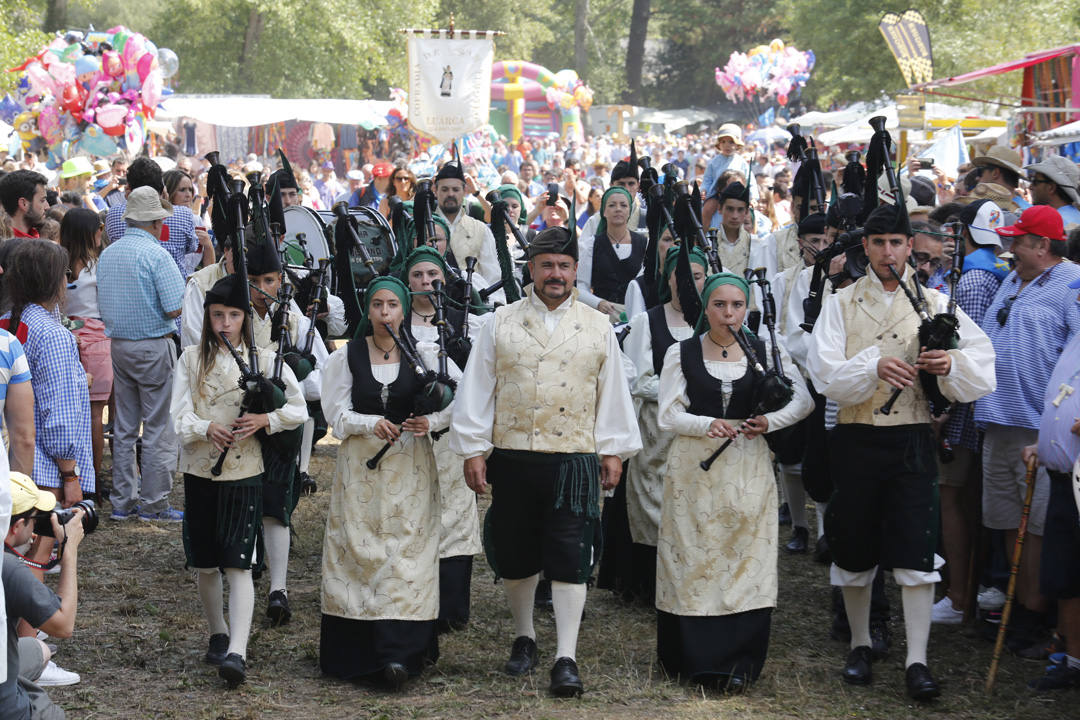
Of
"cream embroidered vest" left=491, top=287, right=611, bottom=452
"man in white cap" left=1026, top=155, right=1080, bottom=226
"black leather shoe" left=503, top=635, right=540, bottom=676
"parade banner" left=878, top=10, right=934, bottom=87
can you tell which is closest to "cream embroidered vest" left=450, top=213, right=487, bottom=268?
"cream embroidered vest" left=491, top=287, right=611, bottom=452

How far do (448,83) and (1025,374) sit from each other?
11417mm

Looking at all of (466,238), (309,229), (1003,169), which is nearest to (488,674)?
(466,238)

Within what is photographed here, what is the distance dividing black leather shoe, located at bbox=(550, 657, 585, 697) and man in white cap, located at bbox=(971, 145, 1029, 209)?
4.20 meters

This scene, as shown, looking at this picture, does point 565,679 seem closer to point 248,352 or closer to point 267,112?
point 248,352

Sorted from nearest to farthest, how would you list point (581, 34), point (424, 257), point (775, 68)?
point (424, 257), point (775, 68), point (581, 34)

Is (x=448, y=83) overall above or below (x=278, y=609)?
above

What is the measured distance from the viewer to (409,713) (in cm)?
504

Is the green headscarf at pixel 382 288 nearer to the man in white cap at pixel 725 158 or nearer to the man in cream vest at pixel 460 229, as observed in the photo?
the man in cream vest at pixel 460 229

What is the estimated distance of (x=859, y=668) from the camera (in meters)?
5.38

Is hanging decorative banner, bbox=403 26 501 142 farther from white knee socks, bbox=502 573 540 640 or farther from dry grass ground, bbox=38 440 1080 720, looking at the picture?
white knee socks, bbox=502 573 540 640

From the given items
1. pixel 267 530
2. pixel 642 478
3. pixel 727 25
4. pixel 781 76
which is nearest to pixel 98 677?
pixel 267 530

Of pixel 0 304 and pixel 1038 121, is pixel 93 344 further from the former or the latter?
pixel 1038 121

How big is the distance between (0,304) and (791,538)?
4658 mm

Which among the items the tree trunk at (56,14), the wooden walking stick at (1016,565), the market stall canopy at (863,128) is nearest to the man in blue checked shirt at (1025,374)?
the wooden walking stick at (1016,565)
